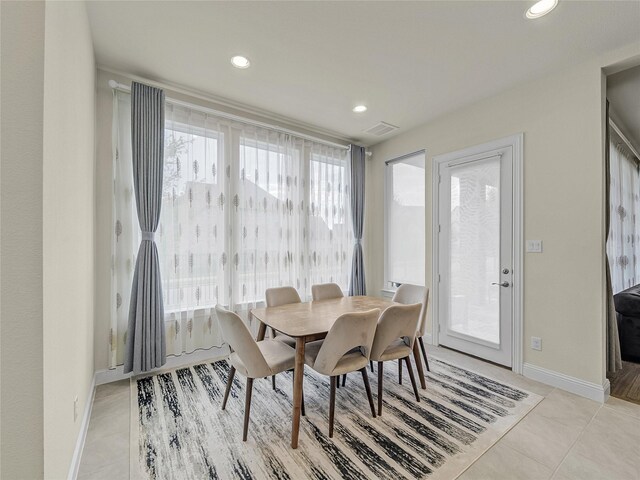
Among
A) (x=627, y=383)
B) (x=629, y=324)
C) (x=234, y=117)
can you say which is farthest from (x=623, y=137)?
(x=234, y=117)

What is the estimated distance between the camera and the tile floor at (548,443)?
1.63 m

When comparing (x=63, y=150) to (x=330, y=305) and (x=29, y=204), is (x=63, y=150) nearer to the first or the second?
(x=29, y=204)

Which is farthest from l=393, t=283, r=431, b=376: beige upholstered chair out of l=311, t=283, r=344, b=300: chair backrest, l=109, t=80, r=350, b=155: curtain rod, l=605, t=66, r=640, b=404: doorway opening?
l=109, t=80, r=350, b=155: curtain rod

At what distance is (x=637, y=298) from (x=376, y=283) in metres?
2.92

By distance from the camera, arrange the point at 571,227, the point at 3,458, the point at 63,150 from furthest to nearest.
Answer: the point at 571,227
the point at 63,150
the point at 3,458

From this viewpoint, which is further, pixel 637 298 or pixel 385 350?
pixel 637 298

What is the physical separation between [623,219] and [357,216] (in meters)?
3.73

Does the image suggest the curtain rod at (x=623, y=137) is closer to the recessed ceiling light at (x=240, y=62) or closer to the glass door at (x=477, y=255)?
the glass door at (x=477, y=255)

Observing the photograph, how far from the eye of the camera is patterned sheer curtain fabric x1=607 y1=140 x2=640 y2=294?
12.2ft

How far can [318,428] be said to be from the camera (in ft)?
6.55

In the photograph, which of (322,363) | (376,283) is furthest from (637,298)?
(322,363)

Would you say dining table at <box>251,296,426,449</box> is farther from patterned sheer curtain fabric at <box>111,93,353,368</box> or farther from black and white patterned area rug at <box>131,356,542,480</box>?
patterned sheer curtain fabric at <box>111,93,353,368</box>

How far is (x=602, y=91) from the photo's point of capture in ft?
7.91

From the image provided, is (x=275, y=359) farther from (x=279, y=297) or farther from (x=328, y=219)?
(x=328, y=219)
